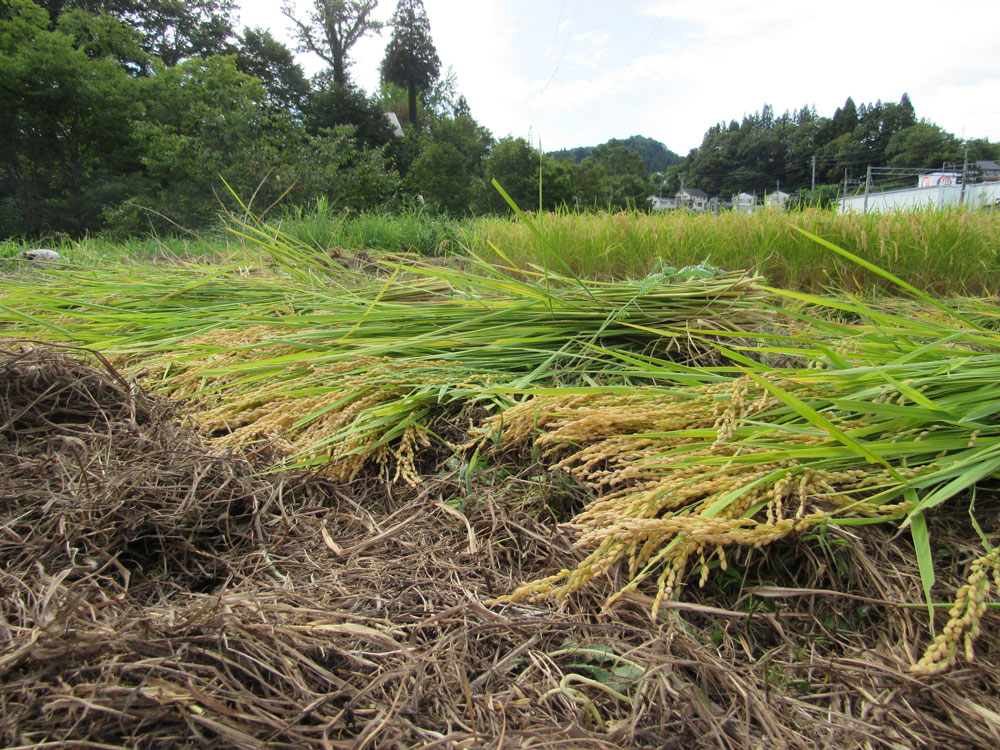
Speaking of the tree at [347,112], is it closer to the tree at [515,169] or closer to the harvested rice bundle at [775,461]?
the tree at [515,169]

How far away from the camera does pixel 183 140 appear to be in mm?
9516

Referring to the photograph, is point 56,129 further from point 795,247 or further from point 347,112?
point 795,247

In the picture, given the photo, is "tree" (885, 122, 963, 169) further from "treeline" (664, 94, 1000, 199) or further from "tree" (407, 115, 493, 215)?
"tree" (407, 115, 493, 215)

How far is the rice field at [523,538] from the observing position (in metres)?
0.71

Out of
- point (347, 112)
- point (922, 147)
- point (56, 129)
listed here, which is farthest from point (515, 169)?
point (922, 147)

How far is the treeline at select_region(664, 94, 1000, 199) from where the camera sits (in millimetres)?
48500

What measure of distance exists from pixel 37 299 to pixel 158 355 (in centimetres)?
86

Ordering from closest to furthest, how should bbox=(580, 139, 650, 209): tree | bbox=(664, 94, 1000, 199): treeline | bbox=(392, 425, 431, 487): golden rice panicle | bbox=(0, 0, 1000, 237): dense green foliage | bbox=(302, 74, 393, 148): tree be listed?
bbox=(392, 425, 431, 487): golden rice panicle
bbox=(0, 0, 1000, 237): dense green foliage
bbox=(302, 74, 393, 148): tree
bbox=(580, 139, 650, 209): tree
bbox=(664, 94, 1000, 199): treeline

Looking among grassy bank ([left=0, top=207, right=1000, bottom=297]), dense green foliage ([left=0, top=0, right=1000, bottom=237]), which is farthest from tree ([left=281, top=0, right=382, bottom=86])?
grassy bank ([left=0, top=207, right=1000, bottom=297])

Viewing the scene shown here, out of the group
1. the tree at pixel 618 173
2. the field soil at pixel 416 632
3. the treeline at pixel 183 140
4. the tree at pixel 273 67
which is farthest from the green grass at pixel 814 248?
the tree at pixel 273 67

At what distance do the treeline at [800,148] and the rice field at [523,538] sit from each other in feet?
168

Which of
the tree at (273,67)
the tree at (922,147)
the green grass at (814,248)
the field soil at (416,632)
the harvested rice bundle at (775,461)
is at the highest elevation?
the tree at (273,67)

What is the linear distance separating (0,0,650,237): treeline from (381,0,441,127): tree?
8.06 metres

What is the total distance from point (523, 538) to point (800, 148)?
66.5 metres
